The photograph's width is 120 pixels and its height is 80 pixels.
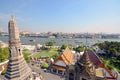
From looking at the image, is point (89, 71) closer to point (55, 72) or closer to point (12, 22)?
point (12, 22)

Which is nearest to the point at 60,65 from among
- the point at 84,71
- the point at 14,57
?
the point at 84,71

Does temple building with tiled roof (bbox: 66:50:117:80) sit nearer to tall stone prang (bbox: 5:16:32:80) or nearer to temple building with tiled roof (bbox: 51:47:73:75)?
tall stone prang (bbox: 5:16:32:80)

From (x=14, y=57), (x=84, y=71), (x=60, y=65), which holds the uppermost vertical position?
(x=14, y=57)

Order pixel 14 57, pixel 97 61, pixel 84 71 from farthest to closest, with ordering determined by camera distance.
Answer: pixel 97 61, pixel 84 71, pixel 14 57

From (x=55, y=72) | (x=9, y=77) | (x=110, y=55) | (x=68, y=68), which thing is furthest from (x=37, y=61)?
(x=110, y=55)

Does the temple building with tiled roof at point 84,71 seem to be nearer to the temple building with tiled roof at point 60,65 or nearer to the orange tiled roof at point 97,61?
the orange tiled roof at point 97,61

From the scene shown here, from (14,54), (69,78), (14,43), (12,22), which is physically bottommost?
(69,78)

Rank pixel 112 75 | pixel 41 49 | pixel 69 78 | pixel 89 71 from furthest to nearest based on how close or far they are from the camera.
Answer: pixel 41 49 < pixel 112 75 < pixel 69 78 < pixel 89 71

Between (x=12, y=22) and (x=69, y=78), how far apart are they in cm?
1221

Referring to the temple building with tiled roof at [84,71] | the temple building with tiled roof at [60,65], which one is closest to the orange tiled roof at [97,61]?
the temple building with tiled roof at [60,65]

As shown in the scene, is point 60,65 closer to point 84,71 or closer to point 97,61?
point 97,61

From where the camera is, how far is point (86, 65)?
1891 cm

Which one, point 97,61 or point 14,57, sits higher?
point 14,57

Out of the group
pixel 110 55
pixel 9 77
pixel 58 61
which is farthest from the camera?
pixel 110 55
